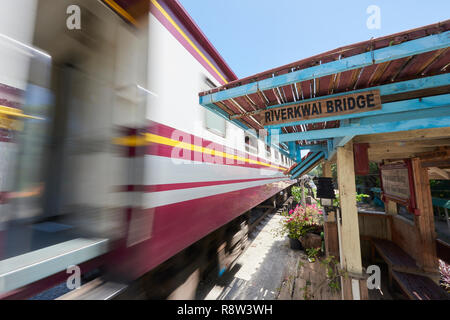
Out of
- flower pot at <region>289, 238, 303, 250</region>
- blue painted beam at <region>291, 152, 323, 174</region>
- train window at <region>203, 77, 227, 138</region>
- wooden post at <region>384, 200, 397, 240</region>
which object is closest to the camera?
train window at <region>203, 77, 227, 138</region>

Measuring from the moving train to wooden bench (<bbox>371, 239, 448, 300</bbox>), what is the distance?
3.90 meters

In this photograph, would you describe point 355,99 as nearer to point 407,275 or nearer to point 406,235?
point 407,275

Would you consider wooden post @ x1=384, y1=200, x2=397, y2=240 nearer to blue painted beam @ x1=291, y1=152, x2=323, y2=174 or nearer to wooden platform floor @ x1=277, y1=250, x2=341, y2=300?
blue painted beam @ x1=291, y1=152, x2=323, y2=174

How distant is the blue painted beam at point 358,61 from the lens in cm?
108

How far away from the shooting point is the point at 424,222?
11.6 ft

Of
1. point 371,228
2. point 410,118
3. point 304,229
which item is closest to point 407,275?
point 371,228

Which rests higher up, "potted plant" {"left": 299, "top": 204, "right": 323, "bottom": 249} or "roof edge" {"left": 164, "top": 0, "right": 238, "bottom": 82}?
"roof edge" {"left": 164, "top": 0, "right": 238, "bottom": 82}

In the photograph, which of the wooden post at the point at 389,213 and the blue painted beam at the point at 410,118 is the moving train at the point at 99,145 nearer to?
the blue painted beam at the point at 410,118

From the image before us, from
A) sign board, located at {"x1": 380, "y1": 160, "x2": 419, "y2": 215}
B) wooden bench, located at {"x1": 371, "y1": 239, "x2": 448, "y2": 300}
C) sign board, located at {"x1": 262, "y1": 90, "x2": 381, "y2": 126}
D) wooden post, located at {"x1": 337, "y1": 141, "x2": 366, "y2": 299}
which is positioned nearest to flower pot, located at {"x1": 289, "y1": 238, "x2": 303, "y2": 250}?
wooden bench, located at {"x1": 371, "y1": 239, "x2": 448, "y2": 300}

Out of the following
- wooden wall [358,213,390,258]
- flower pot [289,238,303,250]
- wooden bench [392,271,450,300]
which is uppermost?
wooden wall [358,213,390,258]

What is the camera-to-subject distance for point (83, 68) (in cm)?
159

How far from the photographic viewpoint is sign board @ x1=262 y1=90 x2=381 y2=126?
1.48m

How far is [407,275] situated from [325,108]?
14.1 feet

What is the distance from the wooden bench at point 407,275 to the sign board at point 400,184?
113 cm
